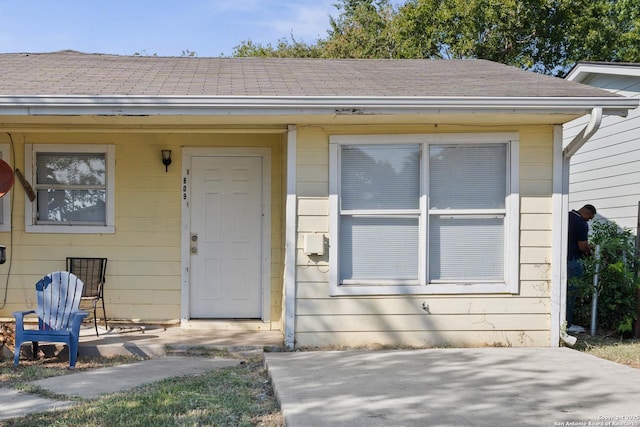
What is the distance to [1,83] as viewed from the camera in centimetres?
637

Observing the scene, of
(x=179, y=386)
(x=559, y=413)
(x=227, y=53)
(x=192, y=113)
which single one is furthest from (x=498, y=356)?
(x=227, y=53)

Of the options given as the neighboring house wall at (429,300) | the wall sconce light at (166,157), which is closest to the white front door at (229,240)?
the wall sconce light at (166,157)

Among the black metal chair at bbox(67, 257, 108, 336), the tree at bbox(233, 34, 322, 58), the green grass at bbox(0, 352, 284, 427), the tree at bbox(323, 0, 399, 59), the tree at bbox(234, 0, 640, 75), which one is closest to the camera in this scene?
the green grass at bbox(0, 352, 284, 427)

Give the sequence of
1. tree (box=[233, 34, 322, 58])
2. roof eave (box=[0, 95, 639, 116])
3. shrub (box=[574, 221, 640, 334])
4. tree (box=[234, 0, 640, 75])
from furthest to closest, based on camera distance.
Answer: tree (box=[233, 34, 322, 58]) < tree (box=[234, 0, 640, 75]) < shrub (box=[574, 221, 640, 334]) < roof eave (box=[0, 95, 639, 116])

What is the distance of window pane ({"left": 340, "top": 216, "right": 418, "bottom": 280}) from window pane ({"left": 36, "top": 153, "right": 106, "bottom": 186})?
314 centimetres

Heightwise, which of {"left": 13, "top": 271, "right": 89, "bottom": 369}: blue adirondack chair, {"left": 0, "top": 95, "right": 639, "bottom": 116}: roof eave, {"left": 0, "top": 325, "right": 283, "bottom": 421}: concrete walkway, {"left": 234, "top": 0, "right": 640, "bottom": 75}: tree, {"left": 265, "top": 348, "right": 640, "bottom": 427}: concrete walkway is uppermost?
{"left": 234, "top": 0, "right": 640, "bottom": 75}: tree

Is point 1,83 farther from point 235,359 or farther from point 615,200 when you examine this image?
point 615,200

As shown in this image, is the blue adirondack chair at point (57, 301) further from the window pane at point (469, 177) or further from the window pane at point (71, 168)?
the window pane at point (469, 177)

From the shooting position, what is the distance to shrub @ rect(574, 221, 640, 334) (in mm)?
7301

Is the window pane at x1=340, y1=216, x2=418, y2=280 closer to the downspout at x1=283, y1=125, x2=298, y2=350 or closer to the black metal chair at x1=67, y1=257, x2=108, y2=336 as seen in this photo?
the downspout at x1=283, y1=125, x2=298, y2=350

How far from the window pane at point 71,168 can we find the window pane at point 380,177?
3.06 m

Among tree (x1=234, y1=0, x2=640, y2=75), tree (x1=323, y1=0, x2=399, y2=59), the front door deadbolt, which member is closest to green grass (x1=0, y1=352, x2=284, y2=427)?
the front door deadbolt

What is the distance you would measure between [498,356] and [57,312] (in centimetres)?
434

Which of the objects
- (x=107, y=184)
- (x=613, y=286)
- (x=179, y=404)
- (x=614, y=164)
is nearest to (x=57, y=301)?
(x=107, y=184)
